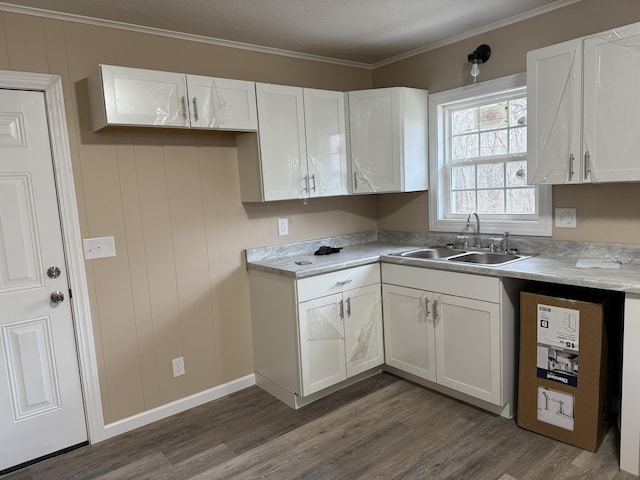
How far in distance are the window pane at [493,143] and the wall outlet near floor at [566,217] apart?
595mm

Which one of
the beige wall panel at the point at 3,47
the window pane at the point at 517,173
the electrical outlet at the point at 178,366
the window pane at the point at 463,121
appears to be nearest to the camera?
the beige wall panel at the point at 3,47

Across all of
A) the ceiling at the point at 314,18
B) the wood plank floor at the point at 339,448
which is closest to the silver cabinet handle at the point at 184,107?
the ceiling at the point at 314,18

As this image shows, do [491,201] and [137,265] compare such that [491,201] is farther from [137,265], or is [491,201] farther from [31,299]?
[31,299]

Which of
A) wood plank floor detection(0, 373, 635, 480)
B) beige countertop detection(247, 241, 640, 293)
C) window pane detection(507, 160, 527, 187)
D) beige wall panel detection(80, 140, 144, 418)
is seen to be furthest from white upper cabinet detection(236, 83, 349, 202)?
wood plank floor detection(0, 373, 635, 480)

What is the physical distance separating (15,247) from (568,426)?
10.1ft

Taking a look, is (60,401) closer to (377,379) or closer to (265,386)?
(265,386)

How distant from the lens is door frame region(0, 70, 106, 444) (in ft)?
7.64

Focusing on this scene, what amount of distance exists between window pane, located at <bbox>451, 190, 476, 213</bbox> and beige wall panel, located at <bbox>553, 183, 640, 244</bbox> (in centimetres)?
65

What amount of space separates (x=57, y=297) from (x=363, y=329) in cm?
191

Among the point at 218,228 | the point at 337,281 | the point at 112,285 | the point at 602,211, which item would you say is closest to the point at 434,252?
the point at 337,281

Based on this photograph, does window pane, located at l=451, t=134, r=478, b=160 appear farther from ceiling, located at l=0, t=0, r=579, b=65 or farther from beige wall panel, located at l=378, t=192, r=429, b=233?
ceiling, located at l=0, t=0, r=579, b=65

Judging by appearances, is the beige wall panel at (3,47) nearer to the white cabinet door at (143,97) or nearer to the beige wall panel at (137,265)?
the white cabinet door at (143,97)

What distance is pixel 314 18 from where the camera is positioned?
8.71ft

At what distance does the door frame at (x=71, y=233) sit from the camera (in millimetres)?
2328
